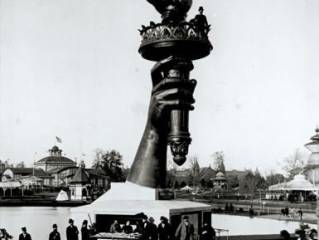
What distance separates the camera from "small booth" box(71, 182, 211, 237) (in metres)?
17.0

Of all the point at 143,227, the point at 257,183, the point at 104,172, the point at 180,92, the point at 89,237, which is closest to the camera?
the point at 143,227

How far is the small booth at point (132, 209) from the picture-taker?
17016 mm

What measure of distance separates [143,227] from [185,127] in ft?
19.0

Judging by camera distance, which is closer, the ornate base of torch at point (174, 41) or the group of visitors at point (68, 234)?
the group of visitors at point (68, 234)

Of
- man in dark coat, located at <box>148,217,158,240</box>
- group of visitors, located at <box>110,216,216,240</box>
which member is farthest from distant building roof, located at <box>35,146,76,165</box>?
man in dark coat, located at <box>148,217,158,240</box>

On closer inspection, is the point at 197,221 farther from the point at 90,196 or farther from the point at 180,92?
the point at 90,196

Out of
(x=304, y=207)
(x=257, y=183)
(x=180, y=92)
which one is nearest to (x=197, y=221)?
(x=180, y=92)

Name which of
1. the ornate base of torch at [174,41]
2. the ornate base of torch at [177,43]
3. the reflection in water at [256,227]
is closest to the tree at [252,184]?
the reflection in water at [256,227]

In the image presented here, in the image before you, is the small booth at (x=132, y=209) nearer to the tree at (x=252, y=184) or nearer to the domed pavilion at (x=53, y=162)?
the tree at (x=252, y=184)

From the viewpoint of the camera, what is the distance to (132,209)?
56.8ft

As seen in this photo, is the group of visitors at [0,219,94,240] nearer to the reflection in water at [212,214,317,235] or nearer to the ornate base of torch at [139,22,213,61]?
the ornate base of torch at [139,22,213,61]

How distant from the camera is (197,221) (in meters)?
19.6

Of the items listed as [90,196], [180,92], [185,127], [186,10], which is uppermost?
[186,10]

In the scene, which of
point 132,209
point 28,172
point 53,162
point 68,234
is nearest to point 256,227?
point 132,209
